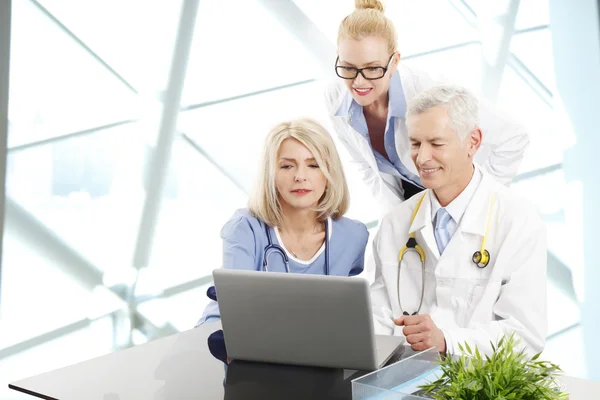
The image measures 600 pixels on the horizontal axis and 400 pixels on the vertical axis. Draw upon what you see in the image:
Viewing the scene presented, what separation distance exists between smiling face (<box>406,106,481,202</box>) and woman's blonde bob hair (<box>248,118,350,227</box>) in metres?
0.26

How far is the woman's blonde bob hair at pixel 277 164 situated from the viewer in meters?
2.31

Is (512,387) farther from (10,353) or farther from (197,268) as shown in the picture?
(197,268)

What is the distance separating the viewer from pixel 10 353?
3496mm

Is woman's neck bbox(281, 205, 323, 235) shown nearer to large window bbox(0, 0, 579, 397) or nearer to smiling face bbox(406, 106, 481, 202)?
smiling face bbox(406, 106, 481, 202)

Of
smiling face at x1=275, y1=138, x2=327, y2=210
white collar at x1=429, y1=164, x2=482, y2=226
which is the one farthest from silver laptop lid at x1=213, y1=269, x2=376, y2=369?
white collar at x1=429, y1=164, x2=482, y2=226

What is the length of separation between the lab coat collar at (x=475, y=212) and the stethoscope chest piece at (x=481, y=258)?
62 mm

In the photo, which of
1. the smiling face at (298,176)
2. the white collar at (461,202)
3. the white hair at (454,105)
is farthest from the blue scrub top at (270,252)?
the white hair at (454,105)

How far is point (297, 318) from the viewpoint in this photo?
151 cm

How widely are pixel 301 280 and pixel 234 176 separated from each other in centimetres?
283

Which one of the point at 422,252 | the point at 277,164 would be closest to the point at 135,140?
the point at 277,164

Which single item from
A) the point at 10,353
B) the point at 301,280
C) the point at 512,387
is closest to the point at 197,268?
the point at 10,353

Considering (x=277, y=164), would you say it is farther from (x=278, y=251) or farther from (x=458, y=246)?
(x=458, y=246)

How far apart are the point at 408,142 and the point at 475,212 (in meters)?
0.60

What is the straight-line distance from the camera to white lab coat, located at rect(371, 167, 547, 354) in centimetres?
207
